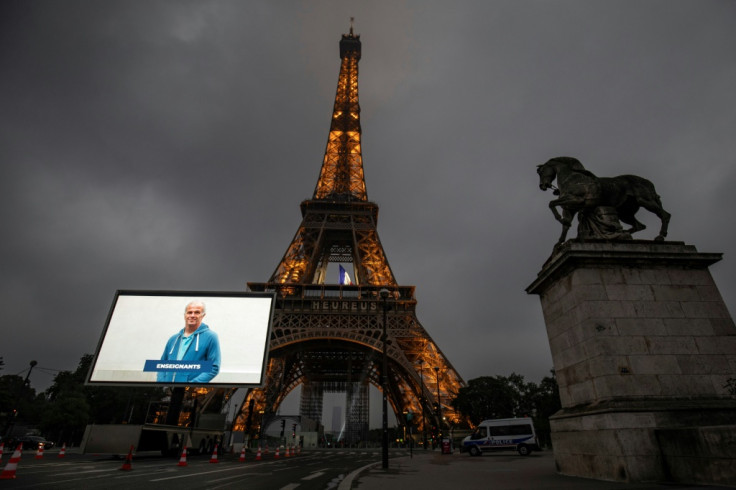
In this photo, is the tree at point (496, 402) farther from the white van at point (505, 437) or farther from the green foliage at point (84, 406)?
the green foliage at point (84, 406)

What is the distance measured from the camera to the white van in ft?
70.4

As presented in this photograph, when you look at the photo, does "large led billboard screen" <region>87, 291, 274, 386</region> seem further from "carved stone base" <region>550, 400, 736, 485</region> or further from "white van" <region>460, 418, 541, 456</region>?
"carved stone base" <region>550, 400, 736, 485</region>

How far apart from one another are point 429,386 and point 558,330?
2838 centimetres

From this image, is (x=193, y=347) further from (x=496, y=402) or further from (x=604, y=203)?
(x=496, y=402)

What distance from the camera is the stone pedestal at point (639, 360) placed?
5836mm

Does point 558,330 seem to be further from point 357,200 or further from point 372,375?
point 372,375

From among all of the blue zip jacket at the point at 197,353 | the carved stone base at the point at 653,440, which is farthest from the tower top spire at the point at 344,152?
the carved stone base at the point at 653,440

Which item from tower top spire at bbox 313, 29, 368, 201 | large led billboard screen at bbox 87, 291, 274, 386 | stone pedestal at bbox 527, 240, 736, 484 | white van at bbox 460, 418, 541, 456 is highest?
tower top spire at bbox 313, 29, 368, 201

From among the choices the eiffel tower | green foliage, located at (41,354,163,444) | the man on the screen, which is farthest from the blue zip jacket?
green foliage, located at (41,354,163,444)

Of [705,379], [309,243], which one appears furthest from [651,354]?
[309,243]

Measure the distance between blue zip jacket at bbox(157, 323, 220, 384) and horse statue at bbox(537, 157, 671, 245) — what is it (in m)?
17.1

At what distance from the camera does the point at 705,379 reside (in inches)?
263

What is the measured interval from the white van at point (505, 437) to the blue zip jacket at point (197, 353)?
16.9 m

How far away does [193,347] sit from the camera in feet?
60.4
